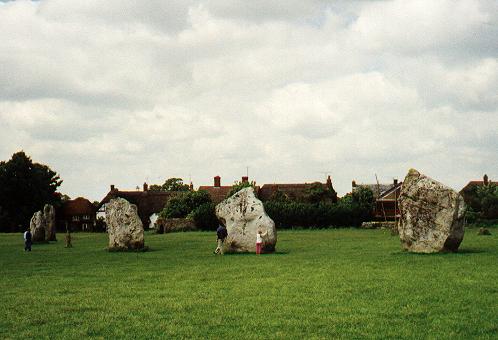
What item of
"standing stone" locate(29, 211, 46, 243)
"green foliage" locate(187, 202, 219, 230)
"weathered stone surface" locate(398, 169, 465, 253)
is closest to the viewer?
"weathered stone surface" locate(398, 169, 465, 253)

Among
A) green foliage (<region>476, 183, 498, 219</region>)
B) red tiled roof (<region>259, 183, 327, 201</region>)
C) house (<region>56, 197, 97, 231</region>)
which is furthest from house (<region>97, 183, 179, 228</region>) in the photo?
green foliage (<region>476, 183, 498, 219</region>)

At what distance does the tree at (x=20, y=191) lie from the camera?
8606 centimetres

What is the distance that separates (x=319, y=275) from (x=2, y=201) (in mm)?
76082

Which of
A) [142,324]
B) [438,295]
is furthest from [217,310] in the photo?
[438,295]

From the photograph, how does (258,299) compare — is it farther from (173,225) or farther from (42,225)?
(173,225)

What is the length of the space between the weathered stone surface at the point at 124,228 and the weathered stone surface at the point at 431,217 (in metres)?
14.3

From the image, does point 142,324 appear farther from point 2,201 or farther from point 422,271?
point 2,201

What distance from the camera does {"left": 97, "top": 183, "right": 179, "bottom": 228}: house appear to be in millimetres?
102031

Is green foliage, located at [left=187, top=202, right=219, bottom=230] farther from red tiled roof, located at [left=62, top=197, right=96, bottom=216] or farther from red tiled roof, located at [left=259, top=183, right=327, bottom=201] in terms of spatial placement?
red tiled roof, located at [left=62, top=197, right=96, bottom=216]

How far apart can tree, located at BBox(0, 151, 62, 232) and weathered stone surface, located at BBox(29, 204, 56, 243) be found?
38.9 meters

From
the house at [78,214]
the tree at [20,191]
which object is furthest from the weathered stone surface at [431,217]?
the house at [78,214]

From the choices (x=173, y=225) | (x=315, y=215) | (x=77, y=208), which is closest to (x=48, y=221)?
(x=173, y=225)

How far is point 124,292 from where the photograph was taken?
1691cm

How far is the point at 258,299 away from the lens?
15.2 meters
